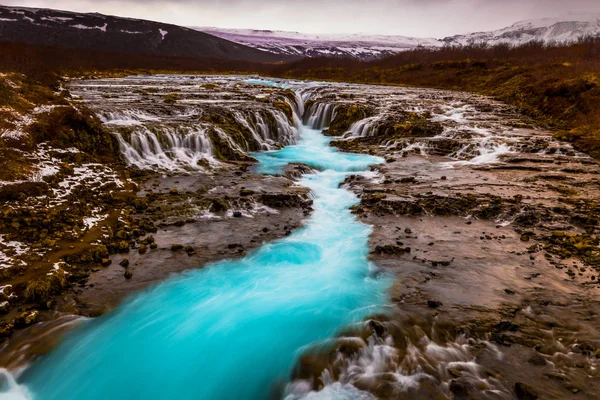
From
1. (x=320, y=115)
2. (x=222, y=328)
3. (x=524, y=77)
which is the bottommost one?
(x=222, y=328)

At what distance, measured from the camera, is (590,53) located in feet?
136

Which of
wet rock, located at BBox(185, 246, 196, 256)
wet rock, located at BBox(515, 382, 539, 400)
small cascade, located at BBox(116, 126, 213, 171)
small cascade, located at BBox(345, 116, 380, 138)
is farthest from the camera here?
small cascade, located at BBox(345, 116, 380, 138)

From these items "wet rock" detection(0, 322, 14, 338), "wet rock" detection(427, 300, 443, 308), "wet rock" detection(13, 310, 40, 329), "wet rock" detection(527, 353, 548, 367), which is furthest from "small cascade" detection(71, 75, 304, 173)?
"wet rock" detection(527, 353, 548, 367)

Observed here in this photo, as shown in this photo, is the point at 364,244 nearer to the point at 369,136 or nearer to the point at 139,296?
the point at 139,296

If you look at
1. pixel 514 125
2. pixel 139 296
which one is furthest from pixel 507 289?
pixel 514 125

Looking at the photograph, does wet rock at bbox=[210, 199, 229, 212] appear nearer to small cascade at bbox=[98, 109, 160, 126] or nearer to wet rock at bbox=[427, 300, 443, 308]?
wet rock at bbox=[427, 300, 443, 308]

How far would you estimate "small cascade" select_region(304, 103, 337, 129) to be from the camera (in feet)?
85.4

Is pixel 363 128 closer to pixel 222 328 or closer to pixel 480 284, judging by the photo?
pixel 480 284

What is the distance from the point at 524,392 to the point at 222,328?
4781mm

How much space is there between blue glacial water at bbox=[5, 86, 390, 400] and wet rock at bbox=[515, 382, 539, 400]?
2.43 meters

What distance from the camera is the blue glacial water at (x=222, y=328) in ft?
17.4

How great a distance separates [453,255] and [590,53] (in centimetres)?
4861

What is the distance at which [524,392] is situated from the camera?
4.65 meters

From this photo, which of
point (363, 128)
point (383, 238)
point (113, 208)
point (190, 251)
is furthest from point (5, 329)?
point (363, 128)
